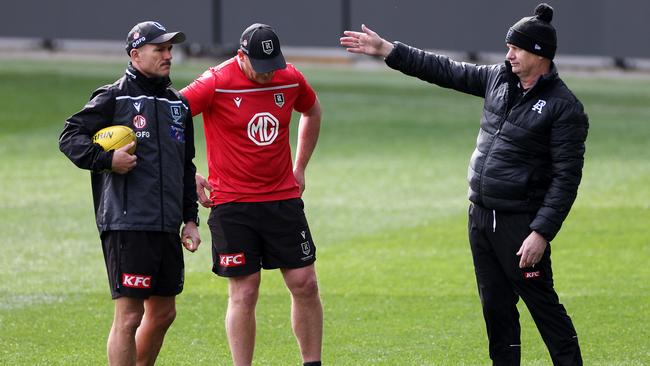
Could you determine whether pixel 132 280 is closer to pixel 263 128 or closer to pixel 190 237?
pixel 190 237

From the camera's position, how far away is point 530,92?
22.2 ft

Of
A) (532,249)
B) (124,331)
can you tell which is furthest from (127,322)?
(532,249)

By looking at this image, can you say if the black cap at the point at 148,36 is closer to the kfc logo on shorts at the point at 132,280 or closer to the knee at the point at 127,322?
the kfc logo on shorts at the point at 132,280

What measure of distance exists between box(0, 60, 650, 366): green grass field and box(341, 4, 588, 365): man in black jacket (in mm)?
1106

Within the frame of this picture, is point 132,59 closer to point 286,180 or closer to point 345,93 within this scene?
point 286,180

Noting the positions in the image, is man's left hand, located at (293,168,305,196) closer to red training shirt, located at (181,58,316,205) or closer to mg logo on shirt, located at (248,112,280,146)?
red training shirt, located at (181,58,316,205)

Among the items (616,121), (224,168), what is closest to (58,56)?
(616,121)

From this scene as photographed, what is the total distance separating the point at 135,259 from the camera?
21.8ft

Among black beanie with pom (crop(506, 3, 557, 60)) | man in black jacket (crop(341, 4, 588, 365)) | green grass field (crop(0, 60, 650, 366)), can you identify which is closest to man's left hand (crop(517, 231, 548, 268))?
man in black jacket (crop(341, 4, 588, 365))

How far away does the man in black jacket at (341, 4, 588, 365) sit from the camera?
22.0 ft

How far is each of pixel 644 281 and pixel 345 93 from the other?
48.8 ft

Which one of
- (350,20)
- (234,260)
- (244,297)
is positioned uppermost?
(234,260)

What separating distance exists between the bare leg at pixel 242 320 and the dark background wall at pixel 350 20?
19.4 meters

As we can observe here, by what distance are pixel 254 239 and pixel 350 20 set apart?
21.3 metres
